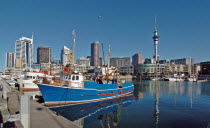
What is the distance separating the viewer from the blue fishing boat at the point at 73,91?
78.8ft

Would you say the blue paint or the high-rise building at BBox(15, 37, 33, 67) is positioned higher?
the high-rise building at BBox(15, 37, 33, 67)

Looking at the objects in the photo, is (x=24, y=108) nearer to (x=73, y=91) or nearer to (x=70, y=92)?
(x=70, y=92)

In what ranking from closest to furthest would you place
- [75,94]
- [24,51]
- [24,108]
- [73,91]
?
[24,108], [73,91], [75,94], [24,51]

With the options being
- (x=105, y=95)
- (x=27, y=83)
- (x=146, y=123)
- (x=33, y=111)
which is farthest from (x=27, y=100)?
(x=27, y=83)

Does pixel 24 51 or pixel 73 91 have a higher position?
pixel 24 51

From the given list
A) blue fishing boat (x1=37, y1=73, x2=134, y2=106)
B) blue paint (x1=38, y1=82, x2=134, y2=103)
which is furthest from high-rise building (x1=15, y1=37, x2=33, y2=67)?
blue paint (x1=38, y1=82, x2=134, y2=103)

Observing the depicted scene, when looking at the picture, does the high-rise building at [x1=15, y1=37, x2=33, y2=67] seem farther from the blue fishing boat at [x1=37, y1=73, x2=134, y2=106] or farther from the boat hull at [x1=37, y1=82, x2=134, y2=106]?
the boat hull at [x1=37, y1=82, x2=134, y2=106]

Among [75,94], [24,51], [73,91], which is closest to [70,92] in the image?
[73,91]

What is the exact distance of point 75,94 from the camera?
26.1 m

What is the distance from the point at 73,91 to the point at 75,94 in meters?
0.87

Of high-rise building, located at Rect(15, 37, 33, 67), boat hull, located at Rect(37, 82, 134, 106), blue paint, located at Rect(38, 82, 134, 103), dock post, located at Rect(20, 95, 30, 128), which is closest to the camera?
dock post, located at Rect(20, 95, 30, 128)

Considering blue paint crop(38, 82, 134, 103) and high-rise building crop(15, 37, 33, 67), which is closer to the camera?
blue paint crop(38, 82, 134, 103)

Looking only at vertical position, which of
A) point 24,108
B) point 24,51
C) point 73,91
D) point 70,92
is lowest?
point 70,92

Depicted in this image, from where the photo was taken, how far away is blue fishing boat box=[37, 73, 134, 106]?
24016 mm
